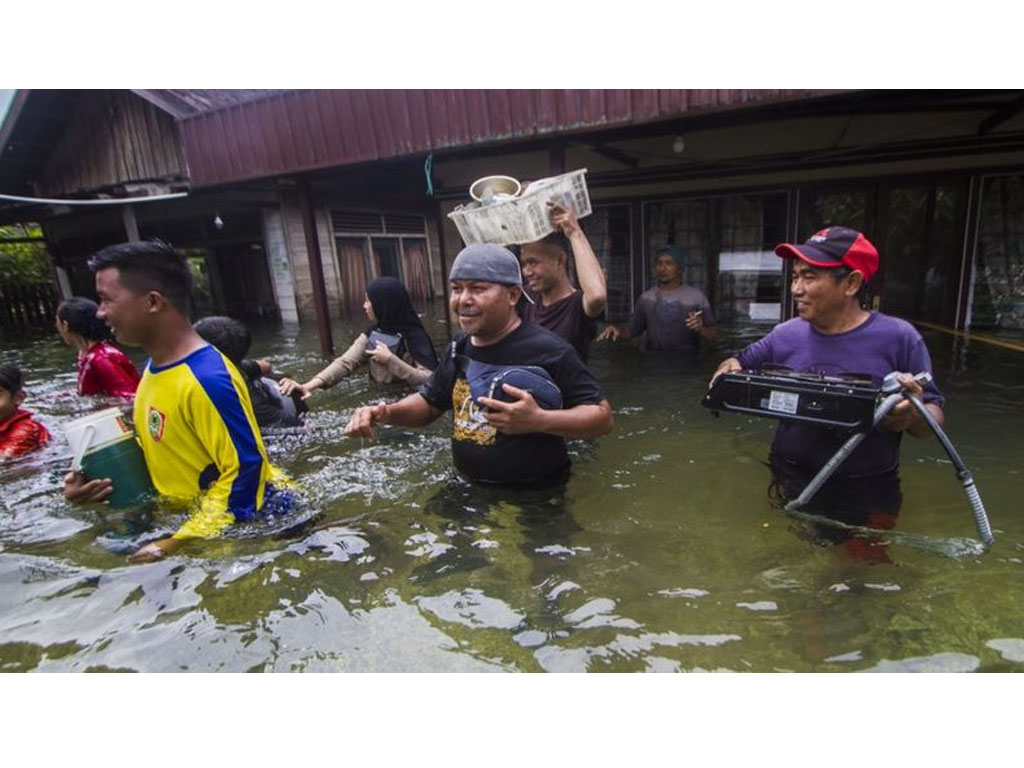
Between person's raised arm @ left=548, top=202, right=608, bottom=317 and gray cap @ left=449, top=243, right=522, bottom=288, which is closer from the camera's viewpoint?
gray cap @ left=449, top=243, right=522, bottom=288

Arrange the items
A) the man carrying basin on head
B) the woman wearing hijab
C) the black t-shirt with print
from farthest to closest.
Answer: the woman wearing hijab < the man carrying basin on head < the black t-shirt with print

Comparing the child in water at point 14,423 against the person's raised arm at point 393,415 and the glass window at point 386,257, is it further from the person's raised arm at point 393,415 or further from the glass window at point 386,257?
the glass window at point 386,257

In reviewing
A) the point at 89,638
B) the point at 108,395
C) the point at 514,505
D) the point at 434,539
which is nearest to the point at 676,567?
the point at 514,505

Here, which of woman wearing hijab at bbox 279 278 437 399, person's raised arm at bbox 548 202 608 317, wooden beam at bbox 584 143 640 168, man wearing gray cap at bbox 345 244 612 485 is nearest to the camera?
man wearing gray cap at bbox 345 244 612 485

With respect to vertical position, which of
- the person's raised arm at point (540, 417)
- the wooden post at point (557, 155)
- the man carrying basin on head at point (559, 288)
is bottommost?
the person's raised arm at point (540, 417)

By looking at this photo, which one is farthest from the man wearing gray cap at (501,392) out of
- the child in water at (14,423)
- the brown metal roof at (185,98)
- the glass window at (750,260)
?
the brown metal roof at (185,98)

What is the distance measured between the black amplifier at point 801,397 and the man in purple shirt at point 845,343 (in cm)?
13

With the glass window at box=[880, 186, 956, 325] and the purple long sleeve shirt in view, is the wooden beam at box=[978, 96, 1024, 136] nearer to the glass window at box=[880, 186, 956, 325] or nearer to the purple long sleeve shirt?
the glass window at box=[880, 186, 956, 325]

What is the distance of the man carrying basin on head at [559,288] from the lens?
355cm

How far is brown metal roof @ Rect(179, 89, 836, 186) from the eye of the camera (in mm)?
5031

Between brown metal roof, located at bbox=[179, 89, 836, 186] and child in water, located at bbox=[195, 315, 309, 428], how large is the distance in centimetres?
326

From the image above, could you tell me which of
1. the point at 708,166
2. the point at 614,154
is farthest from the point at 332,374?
the point at 708,166

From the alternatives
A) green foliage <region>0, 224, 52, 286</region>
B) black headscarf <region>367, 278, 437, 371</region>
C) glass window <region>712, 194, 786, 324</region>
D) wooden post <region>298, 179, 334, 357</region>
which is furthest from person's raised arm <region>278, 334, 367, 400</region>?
green foliage <region>0, 224, 52, 286</region>

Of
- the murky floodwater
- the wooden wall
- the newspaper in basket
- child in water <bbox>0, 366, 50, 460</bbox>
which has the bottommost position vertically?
the murky floodwater
